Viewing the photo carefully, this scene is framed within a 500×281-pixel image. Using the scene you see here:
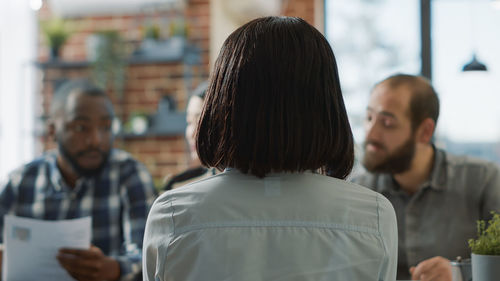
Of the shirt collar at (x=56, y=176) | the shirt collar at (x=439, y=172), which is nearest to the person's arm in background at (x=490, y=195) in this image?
the shirt collar at (x=439, y=172)

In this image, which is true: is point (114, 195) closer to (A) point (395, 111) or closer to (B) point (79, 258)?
(B) point (79, 258)

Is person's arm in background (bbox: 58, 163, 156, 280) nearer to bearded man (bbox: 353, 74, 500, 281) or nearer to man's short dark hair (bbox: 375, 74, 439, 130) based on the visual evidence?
bearded man (bbox: 353, 74, 500, 281)

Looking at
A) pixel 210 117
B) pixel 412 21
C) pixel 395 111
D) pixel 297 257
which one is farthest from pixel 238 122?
pixel 412 21

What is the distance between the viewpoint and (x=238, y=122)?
92cm

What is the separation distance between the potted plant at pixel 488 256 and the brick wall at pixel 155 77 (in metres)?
3.10

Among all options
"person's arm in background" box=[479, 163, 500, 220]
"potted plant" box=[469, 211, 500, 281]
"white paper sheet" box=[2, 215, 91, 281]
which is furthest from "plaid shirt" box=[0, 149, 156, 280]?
"potted plant" box=[469, 211, 500, 281]

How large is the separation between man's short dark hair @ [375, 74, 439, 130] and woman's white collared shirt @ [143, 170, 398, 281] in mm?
1267

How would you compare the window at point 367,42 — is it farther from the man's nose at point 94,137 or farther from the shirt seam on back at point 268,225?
the shirt seam on back at point 268,225

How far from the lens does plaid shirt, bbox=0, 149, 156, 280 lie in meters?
2.28

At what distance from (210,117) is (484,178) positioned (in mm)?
1431

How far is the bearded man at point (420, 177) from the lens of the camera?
2006 mm

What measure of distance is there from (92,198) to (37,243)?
1.94 ft

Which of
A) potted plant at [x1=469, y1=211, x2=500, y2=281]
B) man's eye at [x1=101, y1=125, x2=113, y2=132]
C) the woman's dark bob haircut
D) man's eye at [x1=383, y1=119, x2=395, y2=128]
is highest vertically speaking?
the woman's dark bob haircut

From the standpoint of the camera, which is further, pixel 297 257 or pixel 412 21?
pixel 412 21
